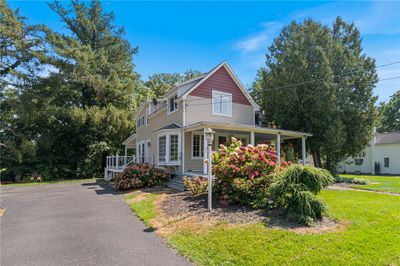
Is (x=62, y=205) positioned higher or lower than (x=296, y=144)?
lower

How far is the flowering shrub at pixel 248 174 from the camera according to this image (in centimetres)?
788

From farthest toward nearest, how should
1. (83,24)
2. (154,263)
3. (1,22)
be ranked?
(83,24)
(1,22)
(154,263)

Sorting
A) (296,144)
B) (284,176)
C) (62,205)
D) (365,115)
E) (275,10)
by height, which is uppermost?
(275,10)

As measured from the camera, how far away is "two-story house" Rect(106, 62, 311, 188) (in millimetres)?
15023

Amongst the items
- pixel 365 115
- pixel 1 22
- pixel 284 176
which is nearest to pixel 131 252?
pixel 284 176

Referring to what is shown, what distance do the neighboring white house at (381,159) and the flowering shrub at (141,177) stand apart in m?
22.5

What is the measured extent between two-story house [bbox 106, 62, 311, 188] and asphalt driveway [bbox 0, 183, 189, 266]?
20.9 feet

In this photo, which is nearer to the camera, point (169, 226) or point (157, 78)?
point (169, 226)

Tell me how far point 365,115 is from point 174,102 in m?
13.6

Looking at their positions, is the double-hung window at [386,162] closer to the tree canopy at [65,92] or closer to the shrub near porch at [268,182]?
the shrub near porch at [268,182]

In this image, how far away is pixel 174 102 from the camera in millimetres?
16938

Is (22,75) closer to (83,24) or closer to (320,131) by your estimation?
(83,24)

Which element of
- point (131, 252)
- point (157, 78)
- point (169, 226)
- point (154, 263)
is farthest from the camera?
point (157, 78)

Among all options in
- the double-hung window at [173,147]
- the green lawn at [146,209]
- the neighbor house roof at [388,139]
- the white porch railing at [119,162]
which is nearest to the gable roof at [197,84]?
the double-hung window at [173,147]
